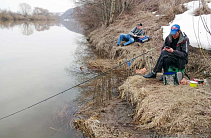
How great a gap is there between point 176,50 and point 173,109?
1503 mm

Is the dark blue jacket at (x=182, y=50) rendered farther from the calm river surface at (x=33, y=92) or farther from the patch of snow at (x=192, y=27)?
the calm river surface at (x=33, y=92)

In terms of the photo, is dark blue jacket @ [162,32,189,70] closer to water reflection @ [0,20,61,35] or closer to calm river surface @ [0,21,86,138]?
calm river surface @ [0,21,86,138]

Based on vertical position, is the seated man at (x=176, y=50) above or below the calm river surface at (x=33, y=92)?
above

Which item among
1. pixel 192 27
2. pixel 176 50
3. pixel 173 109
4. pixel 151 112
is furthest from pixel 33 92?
pixel 192 27

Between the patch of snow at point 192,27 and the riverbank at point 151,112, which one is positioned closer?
the riverbank at point 151,112

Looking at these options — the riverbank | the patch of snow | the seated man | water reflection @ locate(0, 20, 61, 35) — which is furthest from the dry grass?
water reflection @ locate(0, 20, 61, 35)

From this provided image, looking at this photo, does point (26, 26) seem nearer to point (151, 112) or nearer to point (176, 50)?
point (176, 50)

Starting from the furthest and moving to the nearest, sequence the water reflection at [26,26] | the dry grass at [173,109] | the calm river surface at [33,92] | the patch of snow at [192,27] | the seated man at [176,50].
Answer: the water reflection at [26,26]
the patch of snow at [192,27]
the seated man at [176,50]
the calm river surface at [33,92]
the dry grass at [173,109]

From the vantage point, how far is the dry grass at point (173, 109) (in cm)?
240

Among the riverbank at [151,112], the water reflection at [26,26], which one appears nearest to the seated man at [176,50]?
the riverbank at [151,112]

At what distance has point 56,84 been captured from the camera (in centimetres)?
525

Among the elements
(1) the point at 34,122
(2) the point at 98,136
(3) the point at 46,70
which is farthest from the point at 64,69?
(2) the point at 98,136

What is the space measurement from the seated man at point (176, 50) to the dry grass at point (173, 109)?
1.85 ft

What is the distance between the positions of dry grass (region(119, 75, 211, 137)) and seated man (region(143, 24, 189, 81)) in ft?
1.85
